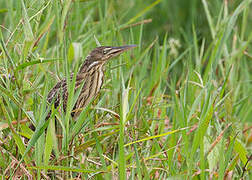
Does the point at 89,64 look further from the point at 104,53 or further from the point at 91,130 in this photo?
the point at 91,130

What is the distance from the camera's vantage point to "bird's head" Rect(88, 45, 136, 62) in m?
3.08

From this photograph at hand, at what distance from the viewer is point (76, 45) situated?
2053 millimetres

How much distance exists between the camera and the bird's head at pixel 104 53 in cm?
308

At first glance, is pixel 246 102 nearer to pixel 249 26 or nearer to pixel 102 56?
pixel 102 56

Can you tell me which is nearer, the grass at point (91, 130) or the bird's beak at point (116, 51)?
the grass at point (91, 130)

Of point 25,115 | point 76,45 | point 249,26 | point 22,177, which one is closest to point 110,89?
point 25,115

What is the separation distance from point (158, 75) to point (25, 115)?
1.24 m

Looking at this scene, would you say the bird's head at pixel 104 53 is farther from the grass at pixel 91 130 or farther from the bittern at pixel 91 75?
the grass at pixel 91 130

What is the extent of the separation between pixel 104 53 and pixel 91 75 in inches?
6.2

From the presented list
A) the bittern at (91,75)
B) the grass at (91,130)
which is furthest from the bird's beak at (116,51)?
the grass at (91,130)

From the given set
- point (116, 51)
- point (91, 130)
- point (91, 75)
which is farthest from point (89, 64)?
point (91, 130)

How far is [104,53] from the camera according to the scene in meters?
3.10

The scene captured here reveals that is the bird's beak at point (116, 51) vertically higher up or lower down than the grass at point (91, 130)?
higher up

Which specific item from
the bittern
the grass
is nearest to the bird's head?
the bittern
